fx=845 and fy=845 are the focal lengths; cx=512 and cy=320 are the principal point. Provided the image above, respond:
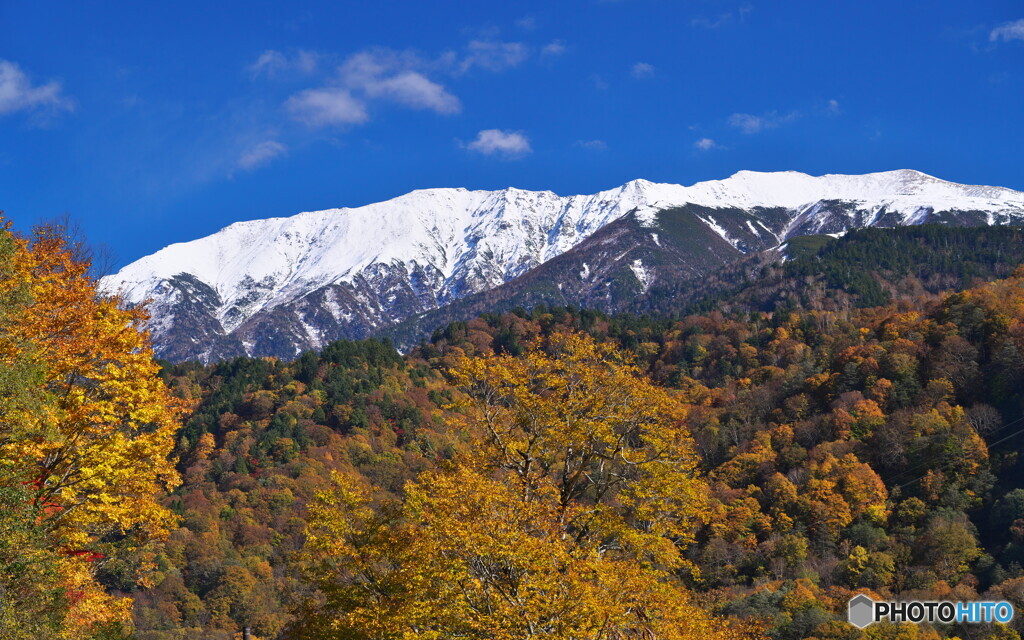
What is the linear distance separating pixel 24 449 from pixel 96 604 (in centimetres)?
492

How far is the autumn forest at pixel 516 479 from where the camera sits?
22188mm

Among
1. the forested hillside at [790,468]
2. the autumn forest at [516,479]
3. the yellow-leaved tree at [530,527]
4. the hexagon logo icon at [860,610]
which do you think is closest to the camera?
the yellow-leaved tree at [530,527]

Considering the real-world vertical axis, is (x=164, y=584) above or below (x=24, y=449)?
below

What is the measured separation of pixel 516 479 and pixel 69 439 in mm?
12671

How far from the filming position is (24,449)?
72.8ft

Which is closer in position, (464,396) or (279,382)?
(464,396)

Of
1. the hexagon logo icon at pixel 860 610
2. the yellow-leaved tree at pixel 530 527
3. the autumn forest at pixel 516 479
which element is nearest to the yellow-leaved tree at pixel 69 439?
the autumn forest at pixel 516 479

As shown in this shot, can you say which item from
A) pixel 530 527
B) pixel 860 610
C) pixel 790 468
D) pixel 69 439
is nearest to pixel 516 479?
pixel 530 527

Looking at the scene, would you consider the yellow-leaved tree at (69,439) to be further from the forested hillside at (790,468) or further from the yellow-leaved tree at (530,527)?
the forested hillside at (790,468)

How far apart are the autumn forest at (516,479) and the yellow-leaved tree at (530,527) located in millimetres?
115

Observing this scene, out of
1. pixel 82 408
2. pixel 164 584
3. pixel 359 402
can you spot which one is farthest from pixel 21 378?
pixel 359 402

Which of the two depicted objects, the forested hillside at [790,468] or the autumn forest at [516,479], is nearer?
the autumn forest at [516,479]

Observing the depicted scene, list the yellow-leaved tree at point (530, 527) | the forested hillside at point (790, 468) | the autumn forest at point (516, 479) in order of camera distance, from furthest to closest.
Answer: the forested hillside at point (790, 468) < the autumn forest at point (516, 479) < the yellow-leaved tree at point (530, 527)

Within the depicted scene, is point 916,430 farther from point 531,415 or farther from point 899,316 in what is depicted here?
point 531,415
